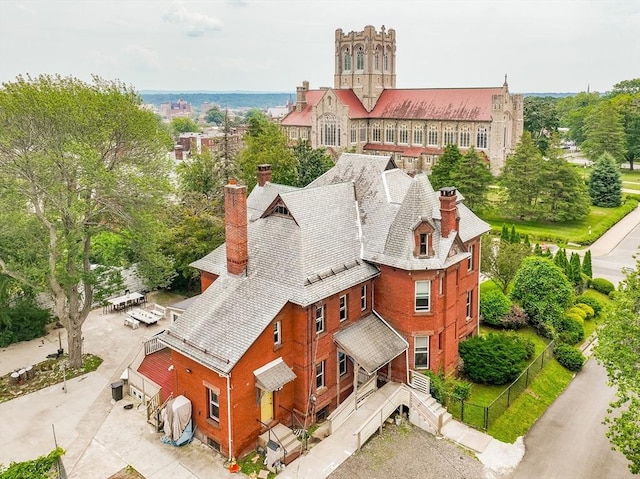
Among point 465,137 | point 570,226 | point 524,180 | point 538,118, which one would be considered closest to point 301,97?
point 465,137

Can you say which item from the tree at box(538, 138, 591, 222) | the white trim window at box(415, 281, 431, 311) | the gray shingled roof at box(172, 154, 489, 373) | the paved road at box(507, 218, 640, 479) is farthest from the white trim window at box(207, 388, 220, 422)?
the tree at box(538, 138, 591, 222)

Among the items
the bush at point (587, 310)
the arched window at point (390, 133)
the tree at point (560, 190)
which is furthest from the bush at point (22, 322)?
the arched window at point (390, 133)

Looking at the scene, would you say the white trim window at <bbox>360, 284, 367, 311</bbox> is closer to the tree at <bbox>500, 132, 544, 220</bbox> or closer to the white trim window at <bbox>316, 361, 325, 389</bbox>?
the white trim window at <bbox>316, 361, 325, 389</bbox>

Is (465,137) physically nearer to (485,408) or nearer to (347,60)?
(347,60)

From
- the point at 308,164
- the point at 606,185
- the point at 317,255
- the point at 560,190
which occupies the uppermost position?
the point at 308,164

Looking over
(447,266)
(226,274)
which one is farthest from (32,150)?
(447,266)
